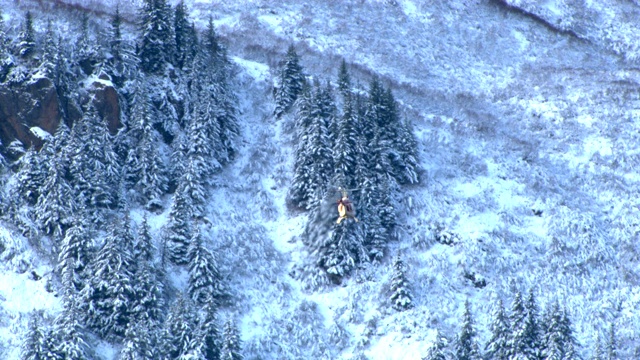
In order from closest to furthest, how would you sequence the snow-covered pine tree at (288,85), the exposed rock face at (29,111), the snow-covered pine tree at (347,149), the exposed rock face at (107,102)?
the snow-covered pine tree at (347,149)
the exposed rock face at (29,111)
the exposed rock face at (107,102)
the snow-covered pine tree at (288,85)

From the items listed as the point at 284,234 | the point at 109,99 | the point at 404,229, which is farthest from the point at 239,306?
the point at 109,99

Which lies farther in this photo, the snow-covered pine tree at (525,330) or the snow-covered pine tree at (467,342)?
the snow-covered pine tree at (467,342)

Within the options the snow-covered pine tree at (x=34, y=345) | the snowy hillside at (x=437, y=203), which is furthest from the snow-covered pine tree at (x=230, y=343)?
the snow-covered pine tree at (x=34, y=345)

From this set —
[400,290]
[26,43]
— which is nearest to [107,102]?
[26,43]

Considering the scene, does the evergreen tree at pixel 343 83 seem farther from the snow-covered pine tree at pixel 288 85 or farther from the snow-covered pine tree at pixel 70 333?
the snow-covered pine tree at pixel 70 333

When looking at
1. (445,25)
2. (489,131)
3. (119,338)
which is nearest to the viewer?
(119,338)

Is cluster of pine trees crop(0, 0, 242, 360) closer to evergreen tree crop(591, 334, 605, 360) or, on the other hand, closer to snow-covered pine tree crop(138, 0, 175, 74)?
snow-covered pine tree crop(138, 0, 175, 74)

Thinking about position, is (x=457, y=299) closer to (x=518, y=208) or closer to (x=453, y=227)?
(x=453, y=227)
